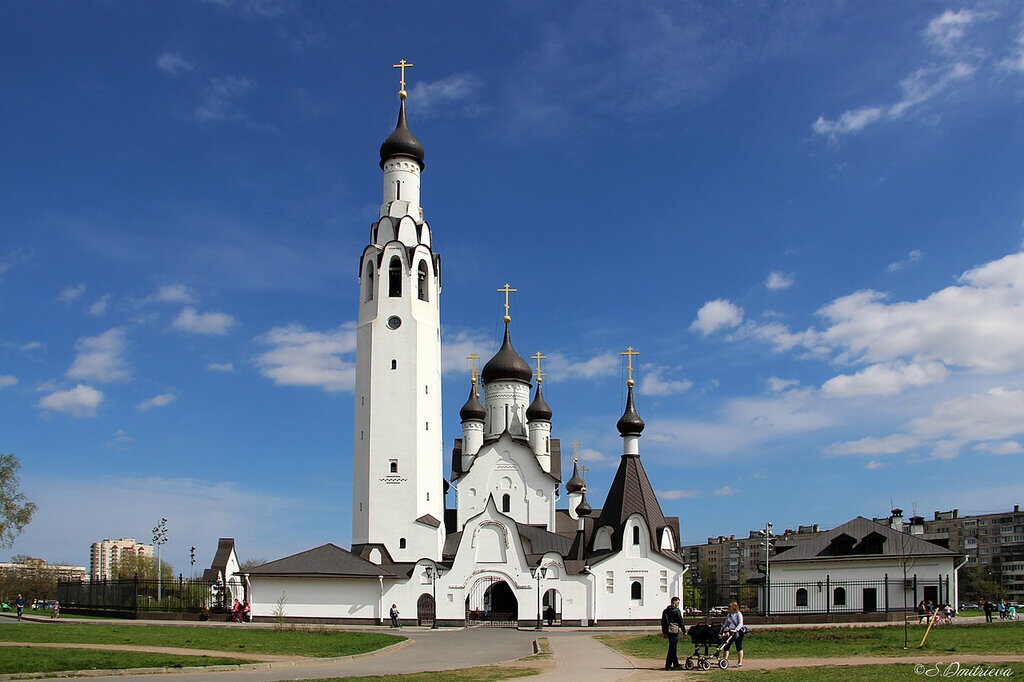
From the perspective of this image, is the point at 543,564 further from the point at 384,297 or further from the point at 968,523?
the point at 968,523

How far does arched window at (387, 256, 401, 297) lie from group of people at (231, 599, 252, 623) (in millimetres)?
14441

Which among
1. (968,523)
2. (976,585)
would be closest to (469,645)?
(976,585)

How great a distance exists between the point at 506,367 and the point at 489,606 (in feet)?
52.7

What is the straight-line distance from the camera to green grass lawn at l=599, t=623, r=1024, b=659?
1844 cm

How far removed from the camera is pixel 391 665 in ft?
57.7

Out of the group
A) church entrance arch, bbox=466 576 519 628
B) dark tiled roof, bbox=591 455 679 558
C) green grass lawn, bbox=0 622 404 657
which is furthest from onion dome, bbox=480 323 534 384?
green grass lawn, bbox=0 622 404 657

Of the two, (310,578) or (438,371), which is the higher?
(438,371)

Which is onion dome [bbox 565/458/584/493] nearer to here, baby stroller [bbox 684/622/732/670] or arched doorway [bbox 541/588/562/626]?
arched doorway [bbox 541/588/562/626]

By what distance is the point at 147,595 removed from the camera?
36531mm

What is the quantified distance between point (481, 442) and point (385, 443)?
11.1m

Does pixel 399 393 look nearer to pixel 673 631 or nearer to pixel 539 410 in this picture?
pixel 539 410

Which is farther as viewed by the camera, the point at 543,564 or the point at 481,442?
the point at 481,442

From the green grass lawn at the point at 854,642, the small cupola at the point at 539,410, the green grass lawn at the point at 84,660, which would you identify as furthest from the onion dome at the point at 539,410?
the green grass lawn at the point at 84,660

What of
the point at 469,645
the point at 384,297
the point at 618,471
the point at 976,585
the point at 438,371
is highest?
the point at 384,297
